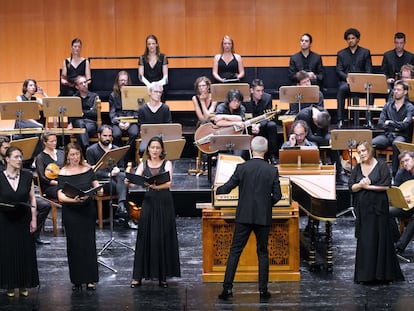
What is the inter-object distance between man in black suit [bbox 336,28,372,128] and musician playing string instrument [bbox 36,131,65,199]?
411 cm

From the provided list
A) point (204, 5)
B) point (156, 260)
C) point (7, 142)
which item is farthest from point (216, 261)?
point (204, 5)

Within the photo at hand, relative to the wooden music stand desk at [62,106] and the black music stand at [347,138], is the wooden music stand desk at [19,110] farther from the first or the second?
the black music stand at [347,138]

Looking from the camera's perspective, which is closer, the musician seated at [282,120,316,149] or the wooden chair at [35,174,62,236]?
the wooden chair at [35,174,62,236]

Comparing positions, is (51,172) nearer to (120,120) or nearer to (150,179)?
(150,179)

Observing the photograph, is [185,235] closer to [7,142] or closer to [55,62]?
[7,142]

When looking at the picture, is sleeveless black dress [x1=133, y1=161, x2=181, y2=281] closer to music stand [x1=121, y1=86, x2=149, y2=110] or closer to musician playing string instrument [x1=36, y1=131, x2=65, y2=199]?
musician playing string instrument [x1=36, y1=131, x2=65, y2=199]

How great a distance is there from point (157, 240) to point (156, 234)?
5cm

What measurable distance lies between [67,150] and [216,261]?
1616mm

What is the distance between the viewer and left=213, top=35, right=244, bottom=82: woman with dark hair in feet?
38.5

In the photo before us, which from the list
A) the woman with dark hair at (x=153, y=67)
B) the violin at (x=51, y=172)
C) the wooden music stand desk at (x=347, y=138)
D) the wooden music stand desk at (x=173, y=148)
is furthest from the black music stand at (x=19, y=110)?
the wooden music stand desk at (x=347, y=138)

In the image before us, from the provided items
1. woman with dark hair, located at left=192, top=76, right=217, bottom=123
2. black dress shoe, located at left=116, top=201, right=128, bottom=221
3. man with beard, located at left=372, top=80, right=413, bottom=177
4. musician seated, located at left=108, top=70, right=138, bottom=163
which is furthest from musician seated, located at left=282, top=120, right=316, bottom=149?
musician seated, located at left=108, top=70, right=138, bottom=163

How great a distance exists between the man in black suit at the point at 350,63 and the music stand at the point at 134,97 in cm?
264

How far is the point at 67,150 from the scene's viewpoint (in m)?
7.88

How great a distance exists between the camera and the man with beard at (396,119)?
10470 millimetres
